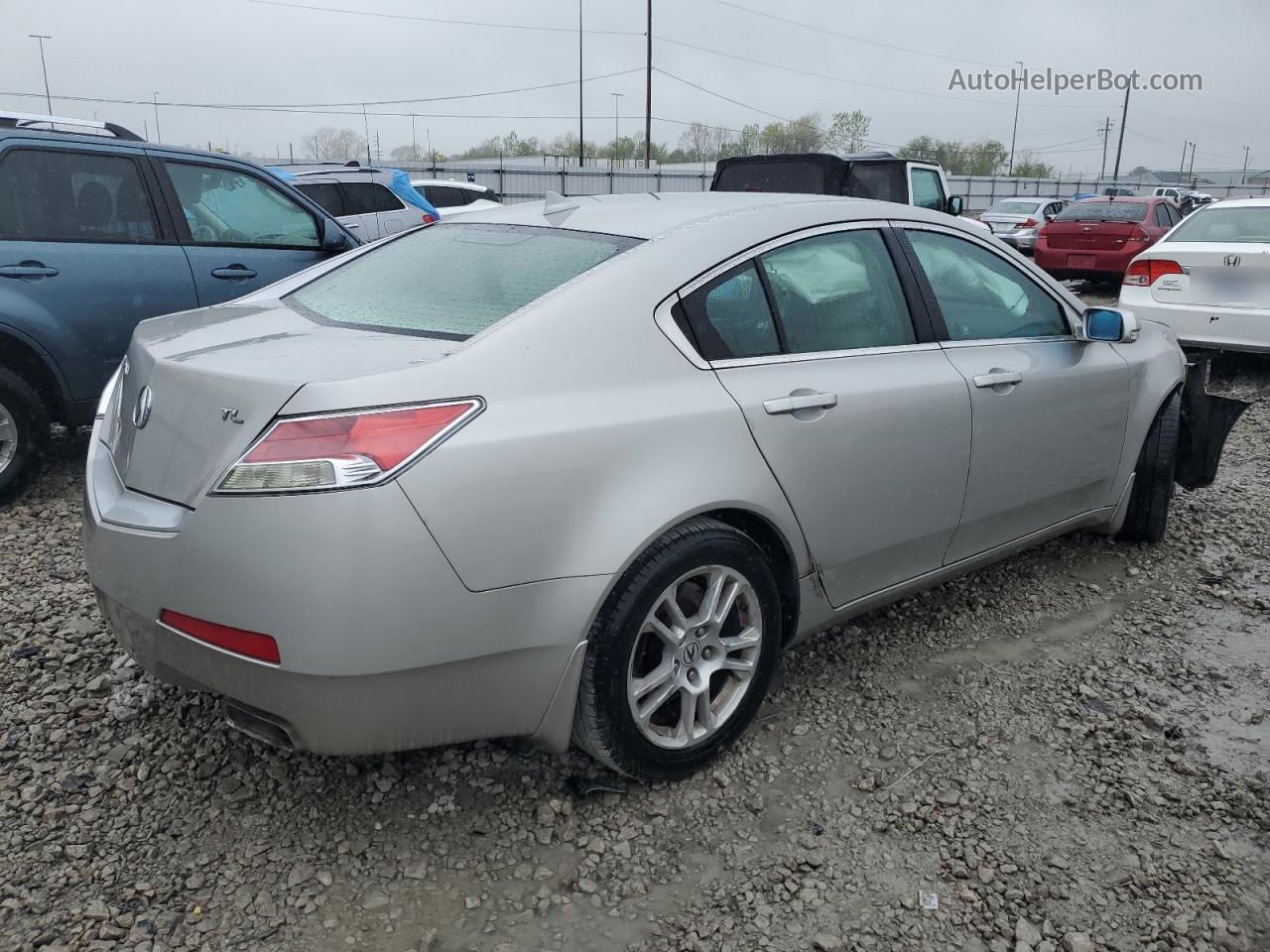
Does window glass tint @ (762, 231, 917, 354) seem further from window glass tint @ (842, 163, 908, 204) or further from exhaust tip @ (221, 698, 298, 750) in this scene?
window glass tint @ (842, 163, 908, 204)

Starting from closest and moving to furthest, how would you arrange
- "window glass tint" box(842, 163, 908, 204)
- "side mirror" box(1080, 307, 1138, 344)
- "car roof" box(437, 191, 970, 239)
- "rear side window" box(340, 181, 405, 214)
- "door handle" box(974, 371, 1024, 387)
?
"car roof" box(437, 191, 970, 239) < "door handle" box(974, 371, 1024, 387) < "side mirror" box(1080, 307, 1138, 344) < "rear side window" box(340, 181, 405, 214) < "window glass tint" box(842, 163, 908, 204)

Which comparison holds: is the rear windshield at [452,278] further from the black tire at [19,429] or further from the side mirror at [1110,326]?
the black tire at [19,429]

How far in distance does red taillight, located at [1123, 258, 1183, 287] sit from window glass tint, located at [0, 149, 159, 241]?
6990 millimetres

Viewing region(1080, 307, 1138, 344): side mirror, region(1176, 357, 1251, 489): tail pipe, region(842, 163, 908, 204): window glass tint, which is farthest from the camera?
region(842, 163, 908, 204): window glass tint

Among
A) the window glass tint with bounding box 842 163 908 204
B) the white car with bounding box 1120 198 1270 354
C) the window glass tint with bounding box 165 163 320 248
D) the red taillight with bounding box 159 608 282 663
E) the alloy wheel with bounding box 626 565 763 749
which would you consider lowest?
the alloy wheel with bounding box 626 565 763 749

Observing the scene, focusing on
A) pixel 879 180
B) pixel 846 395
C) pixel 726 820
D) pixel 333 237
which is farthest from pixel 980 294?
pixel 879 180

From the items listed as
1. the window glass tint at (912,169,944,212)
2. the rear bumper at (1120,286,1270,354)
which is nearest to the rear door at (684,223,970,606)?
the rear bumper at (1120,286,1270,354)

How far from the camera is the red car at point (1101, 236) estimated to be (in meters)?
14.2

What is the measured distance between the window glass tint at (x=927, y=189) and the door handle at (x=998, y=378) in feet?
32.3

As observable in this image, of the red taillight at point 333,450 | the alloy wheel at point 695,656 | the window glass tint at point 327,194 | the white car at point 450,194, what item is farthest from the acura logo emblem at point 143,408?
the white car at point 450,194

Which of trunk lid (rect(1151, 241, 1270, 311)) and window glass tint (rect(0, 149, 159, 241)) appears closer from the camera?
window glass tint (rect(0, 149, 159, 241))

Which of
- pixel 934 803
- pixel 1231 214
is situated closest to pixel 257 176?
pixel 934 803

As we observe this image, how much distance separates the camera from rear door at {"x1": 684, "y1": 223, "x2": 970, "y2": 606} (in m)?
2.70

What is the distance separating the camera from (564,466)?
2.23 metres
